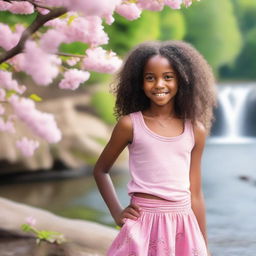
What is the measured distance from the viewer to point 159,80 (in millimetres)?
1946

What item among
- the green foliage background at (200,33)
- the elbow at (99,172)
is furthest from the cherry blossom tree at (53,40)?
the green foliage background at (200,33)

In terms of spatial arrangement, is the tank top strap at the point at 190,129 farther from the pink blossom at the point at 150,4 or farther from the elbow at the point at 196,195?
the pink blossom at the point at 150,4

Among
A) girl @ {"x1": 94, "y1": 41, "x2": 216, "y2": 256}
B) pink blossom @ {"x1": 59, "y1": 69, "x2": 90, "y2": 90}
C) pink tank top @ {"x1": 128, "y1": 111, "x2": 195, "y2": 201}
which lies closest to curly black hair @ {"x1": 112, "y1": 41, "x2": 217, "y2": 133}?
girl @ {"x1": 94, "y1": 41, "x2": 216, "y2": 256}

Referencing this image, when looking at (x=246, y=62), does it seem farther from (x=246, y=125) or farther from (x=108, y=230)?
(x=108, y=230)

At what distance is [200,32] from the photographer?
67.6ft

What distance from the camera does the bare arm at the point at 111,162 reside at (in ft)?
6.39

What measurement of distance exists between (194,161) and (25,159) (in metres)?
6.88

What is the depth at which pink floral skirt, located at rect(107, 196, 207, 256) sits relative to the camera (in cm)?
190

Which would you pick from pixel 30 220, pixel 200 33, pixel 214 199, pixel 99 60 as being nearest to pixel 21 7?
pixel 99 60

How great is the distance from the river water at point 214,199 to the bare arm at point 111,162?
8.58 feet

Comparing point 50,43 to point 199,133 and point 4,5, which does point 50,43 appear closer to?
point 199,133

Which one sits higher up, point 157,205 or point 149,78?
point 149,78

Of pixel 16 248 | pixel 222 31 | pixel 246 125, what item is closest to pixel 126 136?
pixel 16 248

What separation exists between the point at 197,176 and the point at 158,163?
17 cm
